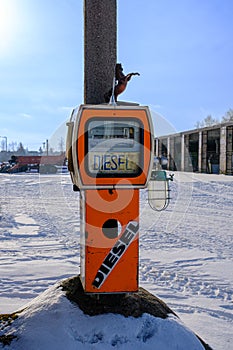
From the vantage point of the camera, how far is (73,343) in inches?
62.2

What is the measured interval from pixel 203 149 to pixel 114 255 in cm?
2772

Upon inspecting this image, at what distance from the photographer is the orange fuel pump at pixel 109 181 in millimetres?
1607

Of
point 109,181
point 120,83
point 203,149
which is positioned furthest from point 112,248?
point 203,149

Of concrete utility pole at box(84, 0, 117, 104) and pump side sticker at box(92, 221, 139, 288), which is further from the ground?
concrete utility pole at box(84, 0, 117, 104)

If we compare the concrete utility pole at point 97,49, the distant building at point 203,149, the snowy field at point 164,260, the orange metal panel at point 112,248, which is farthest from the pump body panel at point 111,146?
the distant building at point 203,149

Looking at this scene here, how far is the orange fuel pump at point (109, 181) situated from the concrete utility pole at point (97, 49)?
34 centimetres

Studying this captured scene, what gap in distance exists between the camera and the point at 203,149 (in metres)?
28.6

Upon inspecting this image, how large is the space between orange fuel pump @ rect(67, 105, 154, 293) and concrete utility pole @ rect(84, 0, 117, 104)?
34 centimetres

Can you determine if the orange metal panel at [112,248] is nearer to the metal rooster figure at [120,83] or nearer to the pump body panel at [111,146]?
the pump body panel at [111,146]

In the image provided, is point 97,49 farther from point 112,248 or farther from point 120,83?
point 112,248

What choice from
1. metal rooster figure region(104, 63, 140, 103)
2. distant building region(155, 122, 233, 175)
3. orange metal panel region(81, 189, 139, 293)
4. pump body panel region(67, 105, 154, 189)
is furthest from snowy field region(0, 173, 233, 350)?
distant building region(155, 122, 233, 175)

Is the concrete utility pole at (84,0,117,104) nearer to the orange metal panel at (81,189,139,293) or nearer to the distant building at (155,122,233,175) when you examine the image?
the orange metal panel at (81,189,139,293)

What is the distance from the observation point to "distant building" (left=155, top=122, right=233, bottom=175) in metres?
24.1

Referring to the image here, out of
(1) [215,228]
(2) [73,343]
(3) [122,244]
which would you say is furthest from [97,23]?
(1) [215,228]
